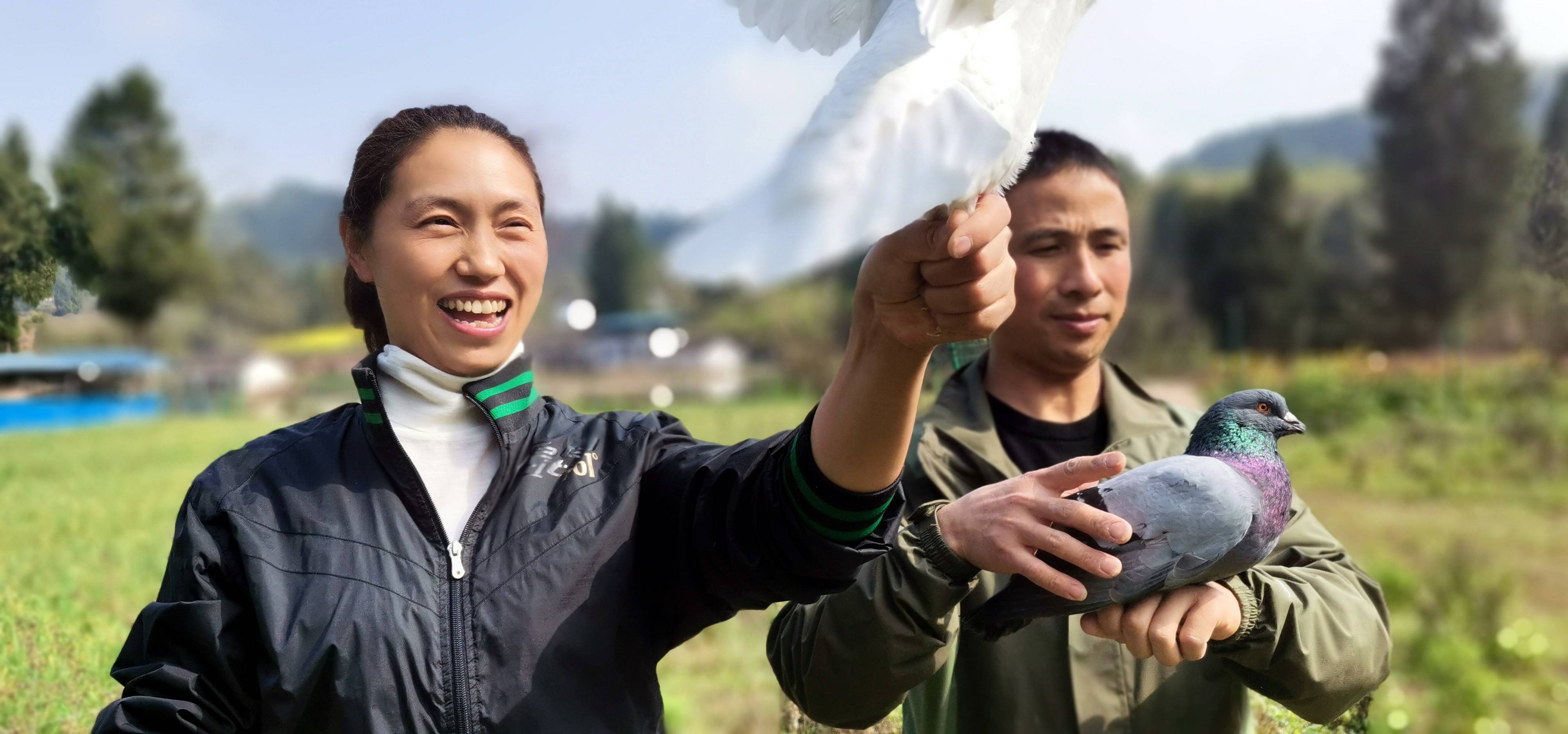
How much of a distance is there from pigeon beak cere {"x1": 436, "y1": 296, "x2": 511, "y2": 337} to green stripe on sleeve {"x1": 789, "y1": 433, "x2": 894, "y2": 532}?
0.50 metres

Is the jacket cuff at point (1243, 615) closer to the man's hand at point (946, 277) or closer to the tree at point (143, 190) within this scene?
the man's hand at point (946, 277)

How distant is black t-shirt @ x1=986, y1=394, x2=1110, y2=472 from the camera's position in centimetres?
217

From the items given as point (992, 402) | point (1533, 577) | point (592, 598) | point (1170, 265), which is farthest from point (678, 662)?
point (1170, 265)

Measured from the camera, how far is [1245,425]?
1.75 metres

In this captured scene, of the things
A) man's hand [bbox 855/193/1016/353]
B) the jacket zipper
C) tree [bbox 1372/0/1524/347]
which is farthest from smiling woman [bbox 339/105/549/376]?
tree [bbox 1372/0/1524/347]

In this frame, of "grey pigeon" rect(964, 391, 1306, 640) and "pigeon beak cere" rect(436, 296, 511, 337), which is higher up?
"pigeon beak cere" rect(436, 296, 511, 337)

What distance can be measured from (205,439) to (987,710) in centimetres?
649

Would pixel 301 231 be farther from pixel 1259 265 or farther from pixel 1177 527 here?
pixel 1177 527

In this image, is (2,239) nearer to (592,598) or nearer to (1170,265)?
(592,598)

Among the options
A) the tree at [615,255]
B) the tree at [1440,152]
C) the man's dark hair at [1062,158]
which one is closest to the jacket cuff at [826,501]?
the man's dark hair at [1062,158]

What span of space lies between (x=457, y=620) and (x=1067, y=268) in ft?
4.41

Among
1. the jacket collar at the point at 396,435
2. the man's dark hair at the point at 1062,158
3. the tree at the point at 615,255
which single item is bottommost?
the jacket collar at the point at 396,435

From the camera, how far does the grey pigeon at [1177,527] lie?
60.5 inches

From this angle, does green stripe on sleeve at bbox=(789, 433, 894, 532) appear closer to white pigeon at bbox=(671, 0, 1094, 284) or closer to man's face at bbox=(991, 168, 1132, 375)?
white pigeon at bbox=(671, 0, 1094, 284)
